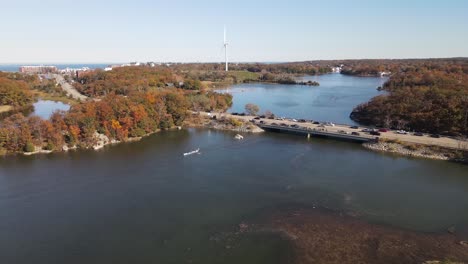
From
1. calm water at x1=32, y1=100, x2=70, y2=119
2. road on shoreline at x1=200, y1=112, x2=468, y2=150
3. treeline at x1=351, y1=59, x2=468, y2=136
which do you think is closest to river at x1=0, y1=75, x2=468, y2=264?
road on shoreline at x1=200, y1=112, x2=468, y2=150

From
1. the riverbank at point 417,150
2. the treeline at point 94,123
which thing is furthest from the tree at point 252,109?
the riverbank at point 417,150

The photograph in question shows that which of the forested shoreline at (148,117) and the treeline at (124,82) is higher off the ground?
the treeline at (124,82)

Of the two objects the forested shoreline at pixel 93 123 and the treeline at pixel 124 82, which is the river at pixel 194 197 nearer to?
the forested shoreline at pixel 93 123

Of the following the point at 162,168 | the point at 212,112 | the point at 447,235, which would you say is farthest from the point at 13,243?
the point at 212,112

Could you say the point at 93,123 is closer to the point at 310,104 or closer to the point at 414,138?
the point at 414,138

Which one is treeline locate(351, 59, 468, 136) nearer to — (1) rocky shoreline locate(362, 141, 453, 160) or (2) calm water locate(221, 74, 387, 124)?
(2) calm water locate(221, 74, 387, 124)

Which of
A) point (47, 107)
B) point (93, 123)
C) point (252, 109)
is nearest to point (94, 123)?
point (93, 123)

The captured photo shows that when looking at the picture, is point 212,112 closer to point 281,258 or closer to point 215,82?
point 281,258
